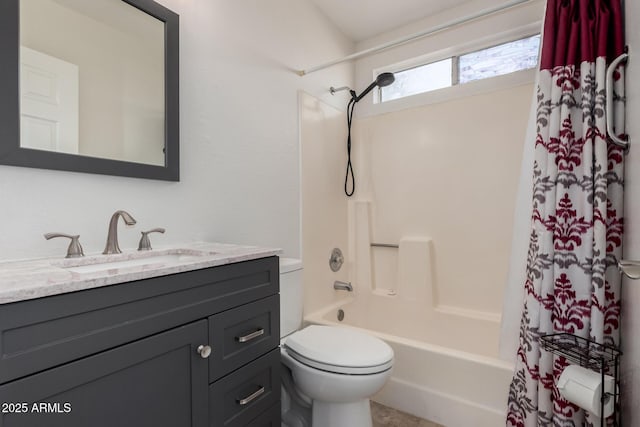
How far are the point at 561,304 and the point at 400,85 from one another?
6.42ft

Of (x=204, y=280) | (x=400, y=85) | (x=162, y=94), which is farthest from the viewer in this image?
(x=400, y=85)

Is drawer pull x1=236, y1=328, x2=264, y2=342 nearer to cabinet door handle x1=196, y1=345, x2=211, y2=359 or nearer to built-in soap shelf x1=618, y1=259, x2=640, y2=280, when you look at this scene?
cabinet door handle x1=196, y1=345, x2=211, y2=359

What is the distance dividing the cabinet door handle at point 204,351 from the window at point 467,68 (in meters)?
2.32

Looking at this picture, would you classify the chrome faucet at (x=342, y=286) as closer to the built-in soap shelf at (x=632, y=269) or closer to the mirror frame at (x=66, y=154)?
the mirror frame at (x=66, y=154)

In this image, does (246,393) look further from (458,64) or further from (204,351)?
(458,64)

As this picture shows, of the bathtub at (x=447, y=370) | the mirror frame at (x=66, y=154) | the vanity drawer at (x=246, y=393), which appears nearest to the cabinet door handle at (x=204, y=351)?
the vanity drawer at (x=246, y=393)

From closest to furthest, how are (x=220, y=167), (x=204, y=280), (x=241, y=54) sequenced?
(x=204, y=280), (x=220, y=167), (x=241, y=54)

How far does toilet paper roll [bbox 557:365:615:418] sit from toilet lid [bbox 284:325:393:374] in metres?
0.60

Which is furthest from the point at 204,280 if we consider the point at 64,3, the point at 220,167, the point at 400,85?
the point at 400,85

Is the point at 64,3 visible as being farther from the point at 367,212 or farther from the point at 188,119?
the point at 367,212

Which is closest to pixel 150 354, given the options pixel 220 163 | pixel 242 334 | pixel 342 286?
pixel 242 334

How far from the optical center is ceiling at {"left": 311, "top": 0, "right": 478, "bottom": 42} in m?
2.23

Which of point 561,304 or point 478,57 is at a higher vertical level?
point 478,57

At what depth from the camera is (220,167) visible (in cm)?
157
